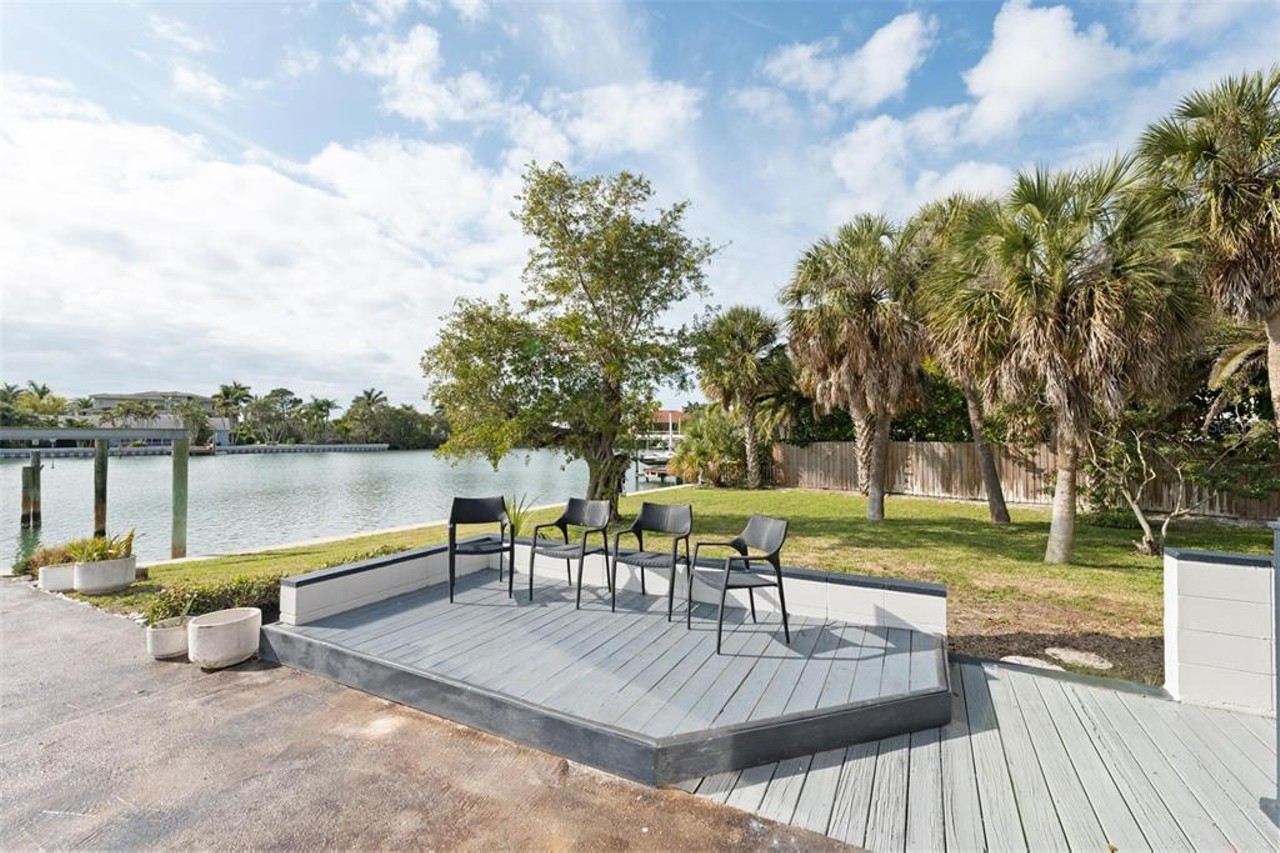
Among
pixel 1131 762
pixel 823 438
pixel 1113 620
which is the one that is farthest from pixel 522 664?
pixel 823 438

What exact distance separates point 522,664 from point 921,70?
901 centimetres

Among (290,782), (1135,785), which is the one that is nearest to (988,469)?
(1135,785)

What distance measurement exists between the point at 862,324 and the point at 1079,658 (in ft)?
24.5

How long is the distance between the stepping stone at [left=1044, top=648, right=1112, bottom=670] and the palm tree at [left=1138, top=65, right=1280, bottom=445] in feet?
16.3

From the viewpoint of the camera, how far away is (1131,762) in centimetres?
219

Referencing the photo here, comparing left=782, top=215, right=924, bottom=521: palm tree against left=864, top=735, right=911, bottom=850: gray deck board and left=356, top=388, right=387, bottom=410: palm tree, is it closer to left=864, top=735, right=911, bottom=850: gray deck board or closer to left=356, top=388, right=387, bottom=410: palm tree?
left=864, top=735, right=911, bottom=850: gray deck board

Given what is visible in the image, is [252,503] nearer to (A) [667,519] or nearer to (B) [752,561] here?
(A) [667,519]

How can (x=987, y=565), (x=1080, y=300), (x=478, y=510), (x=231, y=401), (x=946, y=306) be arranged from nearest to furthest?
(x=478, y=510), (x=1080, y=300), (x=987, y=565), (x=946, y=306), (x=231, y=401)

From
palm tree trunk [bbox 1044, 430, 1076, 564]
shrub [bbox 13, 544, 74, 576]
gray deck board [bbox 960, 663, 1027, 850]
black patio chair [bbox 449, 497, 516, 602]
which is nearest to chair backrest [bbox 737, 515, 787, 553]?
gray deck board [bbox 960, 663, 1027, 850]

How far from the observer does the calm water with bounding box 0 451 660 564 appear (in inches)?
417

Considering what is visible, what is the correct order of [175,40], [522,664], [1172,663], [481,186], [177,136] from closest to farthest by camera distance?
[1172,663]
[522,664]
[175,40]
[177,136]
[481,186]

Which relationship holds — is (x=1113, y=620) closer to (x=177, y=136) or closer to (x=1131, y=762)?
(x=1131, y=762)

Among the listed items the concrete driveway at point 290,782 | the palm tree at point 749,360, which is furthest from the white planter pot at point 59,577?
the palm tree at point 749,360

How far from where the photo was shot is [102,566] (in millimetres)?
5348
